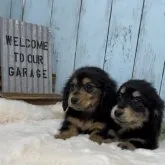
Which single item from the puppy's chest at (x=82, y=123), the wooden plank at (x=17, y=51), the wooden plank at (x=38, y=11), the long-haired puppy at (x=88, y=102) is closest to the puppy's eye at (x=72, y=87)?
the long-haired puppy at (x=88, y=102)

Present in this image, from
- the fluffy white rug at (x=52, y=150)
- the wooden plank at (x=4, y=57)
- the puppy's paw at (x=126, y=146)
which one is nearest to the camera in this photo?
the fluffy white rug at (x=52, y=150)

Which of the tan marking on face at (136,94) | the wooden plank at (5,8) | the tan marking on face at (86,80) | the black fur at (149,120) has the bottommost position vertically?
the black fur at (149,120)

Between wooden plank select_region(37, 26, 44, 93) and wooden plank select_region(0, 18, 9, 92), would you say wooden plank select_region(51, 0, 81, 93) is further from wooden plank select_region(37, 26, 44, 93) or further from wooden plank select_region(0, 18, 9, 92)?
wooden plank select_region(0, 18, 9, 92)

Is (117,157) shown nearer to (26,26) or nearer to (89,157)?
(89,157)

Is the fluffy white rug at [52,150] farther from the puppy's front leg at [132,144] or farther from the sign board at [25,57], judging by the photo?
the sign board at [25,57]

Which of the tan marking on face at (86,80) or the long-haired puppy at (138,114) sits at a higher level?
the tan marking on face at (86,80)

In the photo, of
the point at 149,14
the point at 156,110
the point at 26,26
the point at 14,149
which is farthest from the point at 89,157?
the point at 26,26

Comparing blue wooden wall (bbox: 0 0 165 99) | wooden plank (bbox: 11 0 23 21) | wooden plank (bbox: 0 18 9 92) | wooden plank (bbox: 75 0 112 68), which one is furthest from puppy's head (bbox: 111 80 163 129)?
wooden plank (bbox: 11 0 23 21)
